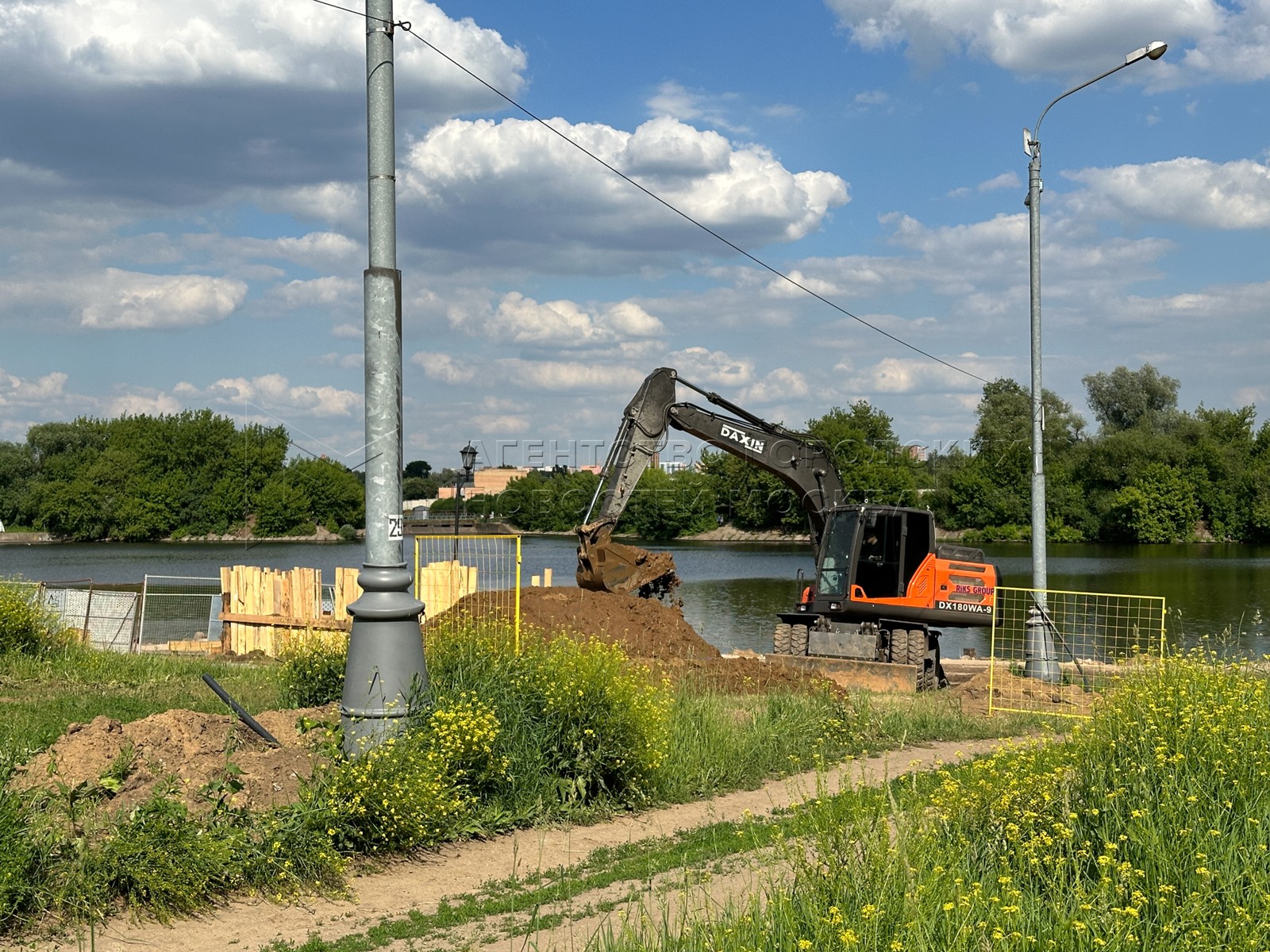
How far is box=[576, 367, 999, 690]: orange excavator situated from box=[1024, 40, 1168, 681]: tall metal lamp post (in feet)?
5.49

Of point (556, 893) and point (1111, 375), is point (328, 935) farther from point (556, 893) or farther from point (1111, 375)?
point (1111, 375)

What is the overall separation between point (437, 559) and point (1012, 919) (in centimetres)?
1542

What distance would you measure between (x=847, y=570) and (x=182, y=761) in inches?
547

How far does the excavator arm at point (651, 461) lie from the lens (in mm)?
21047

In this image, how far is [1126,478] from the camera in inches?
3150

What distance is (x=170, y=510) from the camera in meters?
93.0

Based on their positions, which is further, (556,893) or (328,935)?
(556,893)

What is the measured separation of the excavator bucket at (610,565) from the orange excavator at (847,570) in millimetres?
20

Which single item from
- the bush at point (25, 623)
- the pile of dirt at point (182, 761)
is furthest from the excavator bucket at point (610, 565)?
the pile of dirt at point (182, 761)

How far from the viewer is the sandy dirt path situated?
19.6 feet

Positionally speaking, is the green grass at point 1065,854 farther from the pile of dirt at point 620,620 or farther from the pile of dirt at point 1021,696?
the pile of dirt at point 620,620

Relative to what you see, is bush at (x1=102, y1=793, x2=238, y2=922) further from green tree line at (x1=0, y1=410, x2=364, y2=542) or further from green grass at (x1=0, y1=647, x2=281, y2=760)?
green tree line at (x1=0, y1=410, x2=364, y2=542)

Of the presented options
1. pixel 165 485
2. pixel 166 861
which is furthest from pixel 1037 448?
pixel 165 485

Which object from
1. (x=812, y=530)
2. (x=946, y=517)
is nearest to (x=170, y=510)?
(x=946, y=517)
